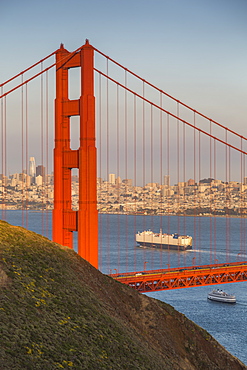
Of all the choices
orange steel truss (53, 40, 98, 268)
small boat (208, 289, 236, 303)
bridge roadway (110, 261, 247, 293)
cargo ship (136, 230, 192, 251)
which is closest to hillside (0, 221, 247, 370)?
orange steel truss (53, 40, 98, 268)

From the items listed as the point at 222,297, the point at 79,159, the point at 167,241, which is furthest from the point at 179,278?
the point at 167,241

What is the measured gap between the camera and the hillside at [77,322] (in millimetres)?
11758

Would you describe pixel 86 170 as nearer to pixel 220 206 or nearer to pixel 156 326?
pixel 156 326

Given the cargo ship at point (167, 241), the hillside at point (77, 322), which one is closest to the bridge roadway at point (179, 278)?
the hillside at point (77, 322)

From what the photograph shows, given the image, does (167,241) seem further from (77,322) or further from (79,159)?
(77,322)

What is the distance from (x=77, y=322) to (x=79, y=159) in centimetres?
1254

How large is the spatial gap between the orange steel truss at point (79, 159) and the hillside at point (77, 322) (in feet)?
20.6

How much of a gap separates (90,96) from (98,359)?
15.3 metres

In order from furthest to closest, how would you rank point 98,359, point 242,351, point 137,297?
point 242,351 < point 137,297 < point 98,359

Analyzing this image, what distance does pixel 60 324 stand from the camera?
13219 mm

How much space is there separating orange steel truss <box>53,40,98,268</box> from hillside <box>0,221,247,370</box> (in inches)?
247

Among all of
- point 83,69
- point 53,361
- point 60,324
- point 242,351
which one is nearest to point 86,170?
point 83,69

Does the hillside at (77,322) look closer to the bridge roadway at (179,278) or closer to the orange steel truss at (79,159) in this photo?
the orange steel truss at (79,159)

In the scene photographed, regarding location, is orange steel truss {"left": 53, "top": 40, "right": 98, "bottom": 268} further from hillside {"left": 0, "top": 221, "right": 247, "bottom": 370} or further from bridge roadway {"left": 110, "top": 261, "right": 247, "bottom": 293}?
bridge roadway {"left": 110, "top": 261, "right": 247, "bottom": 293}
